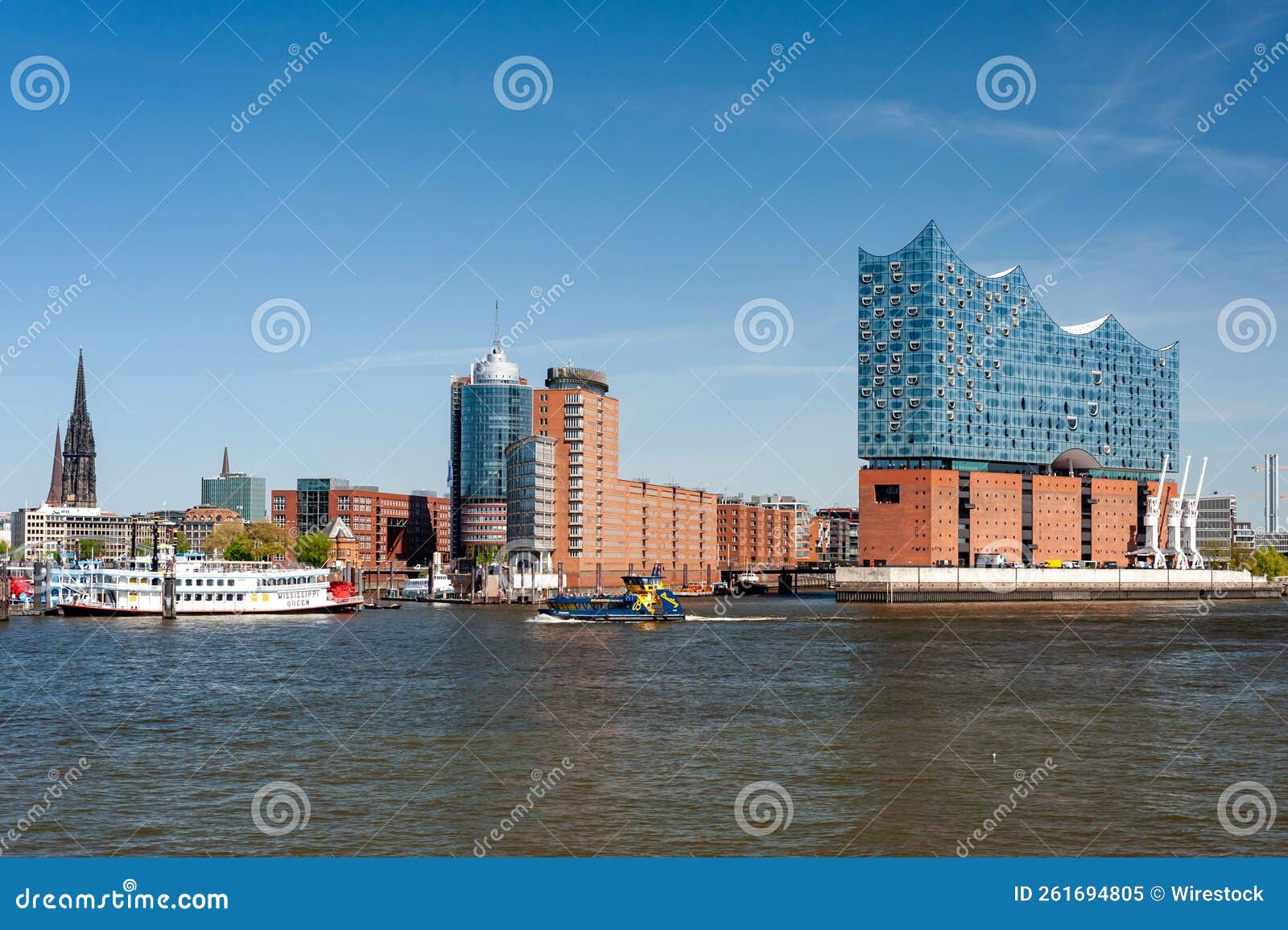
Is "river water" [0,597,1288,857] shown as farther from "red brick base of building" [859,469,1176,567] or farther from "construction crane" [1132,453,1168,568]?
"construction crane" [1132,453,1168,568]

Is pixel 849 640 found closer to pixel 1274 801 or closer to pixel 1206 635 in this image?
pixel 1206 635

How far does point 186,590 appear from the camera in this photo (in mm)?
91500

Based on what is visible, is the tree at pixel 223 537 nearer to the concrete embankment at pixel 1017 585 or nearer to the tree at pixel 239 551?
the tree at pixel 239 551

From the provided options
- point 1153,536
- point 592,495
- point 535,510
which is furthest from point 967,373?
point 535,510

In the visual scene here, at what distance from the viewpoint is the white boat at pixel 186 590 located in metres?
89.7

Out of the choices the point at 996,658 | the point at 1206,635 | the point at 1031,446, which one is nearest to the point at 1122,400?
the point at 1031,446

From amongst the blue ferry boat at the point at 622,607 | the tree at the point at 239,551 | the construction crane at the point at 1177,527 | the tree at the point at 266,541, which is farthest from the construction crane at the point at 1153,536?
the tree at the point at 239,551

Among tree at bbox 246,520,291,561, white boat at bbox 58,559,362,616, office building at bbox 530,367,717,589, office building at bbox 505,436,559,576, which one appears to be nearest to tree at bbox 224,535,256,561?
tree at bbox 246,520,291,561

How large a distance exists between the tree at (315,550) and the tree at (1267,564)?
126 m

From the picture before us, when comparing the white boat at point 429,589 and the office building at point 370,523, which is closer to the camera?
the white boat at point 429,589

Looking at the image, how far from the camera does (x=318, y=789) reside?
2334 cm

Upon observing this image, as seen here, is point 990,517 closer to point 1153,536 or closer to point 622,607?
point 1153,536

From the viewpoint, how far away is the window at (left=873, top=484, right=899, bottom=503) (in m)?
140

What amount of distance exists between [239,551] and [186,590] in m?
68.4
